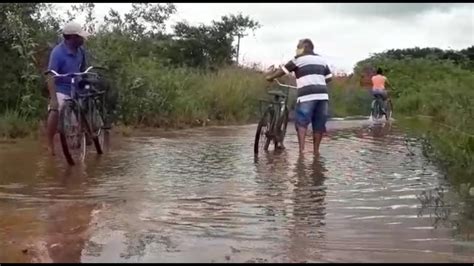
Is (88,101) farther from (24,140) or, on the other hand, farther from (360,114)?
(360,114)

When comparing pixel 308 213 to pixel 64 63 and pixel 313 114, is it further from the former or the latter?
pixel 313 114

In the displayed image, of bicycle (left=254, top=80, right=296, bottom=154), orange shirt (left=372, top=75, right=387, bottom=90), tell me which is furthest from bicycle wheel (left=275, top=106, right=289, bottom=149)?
orange shirt (left=372, top=75, right=387, bottom=90)

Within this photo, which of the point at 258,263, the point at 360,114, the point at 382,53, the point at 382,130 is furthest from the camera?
the point at 382,53

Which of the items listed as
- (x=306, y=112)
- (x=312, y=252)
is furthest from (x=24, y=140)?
(x=312, y=252)

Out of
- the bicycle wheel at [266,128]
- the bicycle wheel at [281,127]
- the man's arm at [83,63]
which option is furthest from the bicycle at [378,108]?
the man's arm at [83,63]

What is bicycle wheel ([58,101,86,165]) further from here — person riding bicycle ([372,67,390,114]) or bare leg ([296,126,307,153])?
person riding bicycle ([372,67,390,114])

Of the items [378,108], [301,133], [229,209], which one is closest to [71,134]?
[301,133]

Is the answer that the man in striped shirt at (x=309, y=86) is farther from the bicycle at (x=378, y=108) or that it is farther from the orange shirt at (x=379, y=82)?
the orange shirt at (x=379, y=82)

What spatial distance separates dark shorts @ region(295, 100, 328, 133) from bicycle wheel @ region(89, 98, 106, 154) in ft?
9.24

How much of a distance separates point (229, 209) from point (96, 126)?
433 centimetres

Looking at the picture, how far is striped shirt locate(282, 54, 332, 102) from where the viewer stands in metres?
11.0

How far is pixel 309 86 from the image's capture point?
36.1 feet

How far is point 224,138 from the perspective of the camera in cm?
1427

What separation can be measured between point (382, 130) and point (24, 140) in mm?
8257
